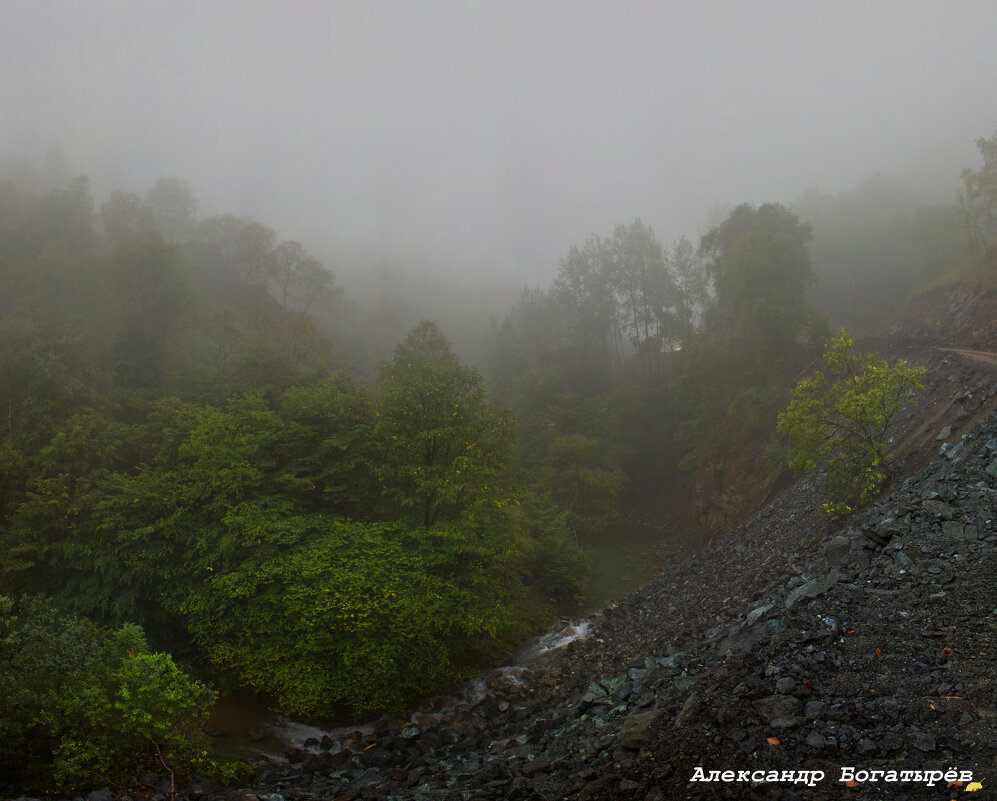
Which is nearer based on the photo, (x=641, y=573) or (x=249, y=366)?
(x=249, y=366)

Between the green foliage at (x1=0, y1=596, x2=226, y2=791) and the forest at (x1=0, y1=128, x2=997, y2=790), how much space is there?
2.0 inches

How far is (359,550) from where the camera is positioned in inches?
706

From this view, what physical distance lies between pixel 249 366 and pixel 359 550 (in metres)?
16.1

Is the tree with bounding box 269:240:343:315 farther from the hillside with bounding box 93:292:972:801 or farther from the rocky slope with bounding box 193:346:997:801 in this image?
the rocky slope with bounding box 193:346:997:801

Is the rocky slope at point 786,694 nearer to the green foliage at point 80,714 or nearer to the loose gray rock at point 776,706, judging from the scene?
the loose gray rock at point 776,706

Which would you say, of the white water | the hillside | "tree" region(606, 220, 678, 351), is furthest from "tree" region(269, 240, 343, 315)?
the hillside

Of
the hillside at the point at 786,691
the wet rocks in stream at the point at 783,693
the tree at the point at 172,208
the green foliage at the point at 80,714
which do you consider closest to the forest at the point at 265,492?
the green foliage at the point at 80,714

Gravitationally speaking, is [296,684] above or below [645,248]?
below

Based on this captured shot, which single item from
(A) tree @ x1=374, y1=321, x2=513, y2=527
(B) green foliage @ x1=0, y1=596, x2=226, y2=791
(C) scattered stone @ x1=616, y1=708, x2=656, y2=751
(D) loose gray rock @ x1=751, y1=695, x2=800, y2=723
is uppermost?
(A) tree @ x1=374, y1=321, x2=513, y2=527

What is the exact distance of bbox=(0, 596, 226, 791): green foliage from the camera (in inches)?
357

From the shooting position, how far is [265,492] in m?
20.2

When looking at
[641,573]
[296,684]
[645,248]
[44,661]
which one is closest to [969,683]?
[296,684]

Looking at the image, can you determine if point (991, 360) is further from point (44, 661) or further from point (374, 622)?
point (44, 661)

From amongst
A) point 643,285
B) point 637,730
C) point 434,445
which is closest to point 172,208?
point 643,285
